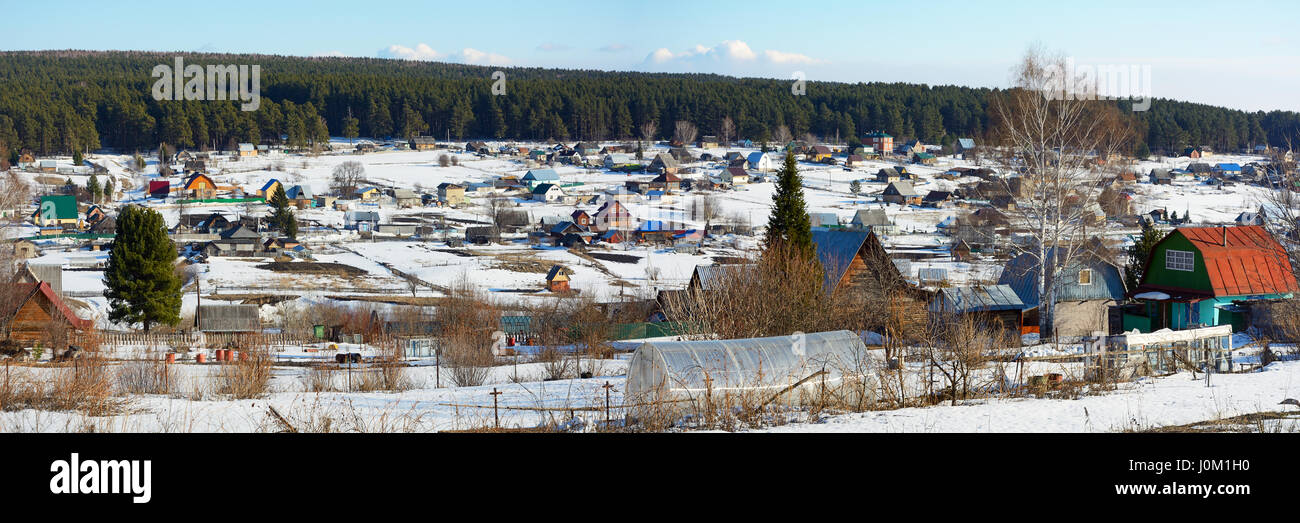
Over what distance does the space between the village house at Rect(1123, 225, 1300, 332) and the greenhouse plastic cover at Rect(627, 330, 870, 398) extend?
44.5 feet

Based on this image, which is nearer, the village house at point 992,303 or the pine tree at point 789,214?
the pine tree at point 789,214

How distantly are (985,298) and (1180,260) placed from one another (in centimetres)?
449

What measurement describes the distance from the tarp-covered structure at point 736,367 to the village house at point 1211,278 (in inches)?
534

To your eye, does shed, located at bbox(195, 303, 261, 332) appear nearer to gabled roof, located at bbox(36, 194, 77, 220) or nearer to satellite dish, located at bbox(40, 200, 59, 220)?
gabled roof, located at bbox(36, 194, 77, 220)

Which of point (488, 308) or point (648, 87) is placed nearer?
point (488, 308)

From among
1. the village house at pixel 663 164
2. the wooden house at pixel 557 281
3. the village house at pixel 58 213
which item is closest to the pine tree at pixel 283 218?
the village house at pixel 58 213

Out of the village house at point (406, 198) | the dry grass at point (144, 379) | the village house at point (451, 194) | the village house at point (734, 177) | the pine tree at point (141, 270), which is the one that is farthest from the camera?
the village house at point (734, 177)

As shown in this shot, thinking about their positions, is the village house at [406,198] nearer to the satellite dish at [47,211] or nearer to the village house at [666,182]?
the village house at [666,182]

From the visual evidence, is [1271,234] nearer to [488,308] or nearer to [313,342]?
[488,308]

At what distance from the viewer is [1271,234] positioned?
19703mm

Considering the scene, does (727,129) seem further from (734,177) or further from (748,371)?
(748,371)

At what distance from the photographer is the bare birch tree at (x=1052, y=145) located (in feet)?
62.6

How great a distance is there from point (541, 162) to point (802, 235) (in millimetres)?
71887
